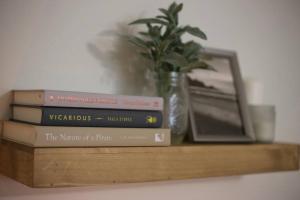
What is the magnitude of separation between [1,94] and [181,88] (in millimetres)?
385

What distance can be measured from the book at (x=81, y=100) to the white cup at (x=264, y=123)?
375 millimetres

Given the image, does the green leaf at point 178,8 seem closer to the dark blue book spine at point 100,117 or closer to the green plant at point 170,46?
the green plant at point 170,46

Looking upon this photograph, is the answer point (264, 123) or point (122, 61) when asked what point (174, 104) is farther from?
point (264, 123)

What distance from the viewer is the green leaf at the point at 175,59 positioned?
0.87 metres

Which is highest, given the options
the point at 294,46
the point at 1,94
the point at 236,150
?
the point at 294,46

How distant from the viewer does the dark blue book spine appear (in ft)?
2.29

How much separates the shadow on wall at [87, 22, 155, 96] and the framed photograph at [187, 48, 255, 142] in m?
0.11

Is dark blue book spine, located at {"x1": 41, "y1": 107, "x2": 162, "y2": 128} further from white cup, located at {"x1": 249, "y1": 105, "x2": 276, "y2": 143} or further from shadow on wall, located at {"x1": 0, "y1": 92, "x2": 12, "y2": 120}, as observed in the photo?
white cup, located at {"x1": 249, "y1": 105, "x2": 276, "y2": 143}

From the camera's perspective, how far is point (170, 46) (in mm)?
908

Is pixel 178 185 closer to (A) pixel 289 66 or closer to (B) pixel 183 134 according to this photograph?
(B) pixel 183 134

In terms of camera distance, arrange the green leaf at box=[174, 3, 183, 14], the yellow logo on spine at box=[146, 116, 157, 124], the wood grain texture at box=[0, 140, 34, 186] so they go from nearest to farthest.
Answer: the wood grain texture at box=[0, 140, 34, 186]
the yellow logo on spine at box=[146, 116, 157, 124]
the green leaf at box=[174, 3, 183, 14]

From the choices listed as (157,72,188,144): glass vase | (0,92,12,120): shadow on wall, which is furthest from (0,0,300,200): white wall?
(157,72,188,144): glass vase

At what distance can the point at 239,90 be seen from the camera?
1084 mm

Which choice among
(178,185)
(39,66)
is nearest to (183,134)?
(178,185)
